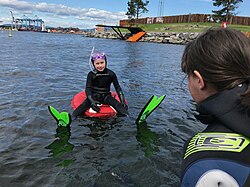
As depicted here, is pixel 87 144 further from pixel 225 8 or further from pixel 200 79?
pixel 225 8

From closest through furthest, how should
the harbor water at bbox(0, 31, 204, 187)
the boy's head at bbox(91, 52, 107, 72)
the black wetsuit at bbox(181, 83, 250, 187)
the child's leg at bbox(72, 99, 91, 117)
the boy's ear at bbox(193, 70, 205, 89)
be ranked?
the black wetsuit at bbox(181, 83, 250, 187)
the boy's ear at bbox(193, 70, 205, 89)
the harbor water at bbox(0, 31, 204, 187)
the child's leg at bbox(72, 99, 91, 117)
the boy's head at bbox(91, 52, 107, 72)

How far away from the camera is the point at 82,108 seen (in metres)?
6.54

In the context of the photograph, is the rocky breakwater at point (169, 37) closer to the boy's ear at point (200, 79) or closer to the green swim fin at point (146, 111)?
the green swim fin at point (146, 111)

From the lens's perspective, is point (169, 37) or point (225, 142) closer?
point (225, 142)

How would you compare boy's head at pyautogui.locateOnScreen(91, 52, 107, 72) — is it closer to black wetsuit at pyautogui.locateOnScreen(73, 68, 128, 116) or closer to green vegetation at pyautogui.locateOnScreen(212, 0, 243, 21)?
black wetsuit at pyautogui.locateOnScreen(73, 68, 128, 116)

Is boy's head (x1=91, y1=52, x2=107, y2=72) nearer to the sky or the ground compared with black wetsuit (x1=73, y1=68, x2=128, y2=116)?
nearer to the sky

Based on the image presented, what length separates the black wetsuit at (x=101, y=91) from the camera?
6.61 meters

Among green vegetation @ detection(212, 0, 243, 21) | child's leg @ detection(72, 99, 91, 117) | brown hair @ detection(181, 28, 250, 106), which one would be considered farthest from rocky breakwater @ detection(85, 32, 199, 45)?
brown hair @ detection(181, 28, 250, 106)

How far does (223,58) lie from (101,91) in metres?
5.70

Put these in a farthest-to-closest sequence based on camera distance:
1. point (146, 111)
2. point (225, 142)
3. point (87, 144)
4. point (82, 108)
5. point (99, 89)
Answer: point (99, 89) → point (82, 108) → point (146, 111) → point (87, 144) → point (225, 142)

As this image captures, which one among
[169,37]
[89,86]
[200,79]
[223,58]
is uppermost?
[169,37]

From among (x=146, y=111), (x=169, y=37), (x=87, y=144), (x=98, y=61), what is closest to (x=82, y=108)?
(x=98, y=61)

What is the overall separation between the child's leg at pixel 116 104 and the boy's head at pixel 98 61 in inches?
33.5

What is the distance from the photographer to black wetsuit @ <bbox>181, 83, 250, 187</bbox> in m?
1.38
